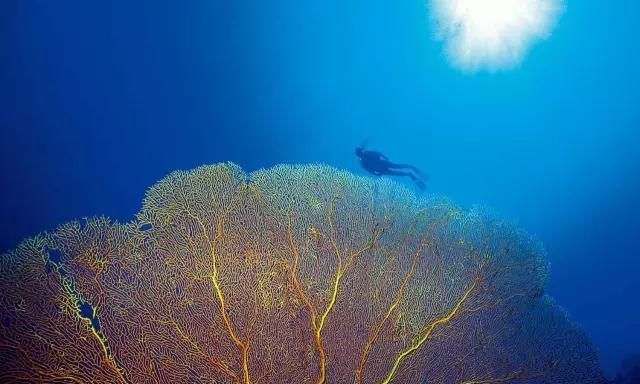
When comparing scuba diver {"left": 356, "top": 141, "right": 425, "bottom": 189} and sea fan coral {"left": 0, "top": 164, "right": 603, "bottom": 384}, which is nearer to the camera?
sea fan coral {"left": 0, "top": 164, "right": 603, "bottom": 384}

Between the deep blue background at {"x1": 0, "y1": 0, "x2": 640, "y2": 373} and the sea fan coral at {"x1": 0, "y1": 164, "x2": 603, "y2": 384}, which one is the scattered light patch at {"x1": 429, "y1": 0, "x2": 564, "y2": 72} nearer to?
the deep blue background at {"x1": 0, "y1": 0, "x2": 640, "y2": 373}

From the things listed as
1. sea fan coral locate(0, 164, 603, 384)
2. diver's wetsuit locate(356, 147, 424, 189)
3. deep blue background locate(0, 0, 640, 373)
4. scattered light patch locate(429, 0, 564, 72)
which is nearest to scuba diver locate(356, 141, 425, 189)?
diver's wetsuit locate(356, 147, 424, 189)

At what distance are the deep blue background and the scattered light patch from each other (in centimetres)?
96

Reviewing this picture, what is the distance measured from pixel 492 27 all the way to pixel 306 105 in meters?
13.8

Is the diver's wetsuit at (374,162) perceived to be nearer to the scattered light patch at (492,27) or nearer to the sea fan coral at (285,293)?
the sea fan coral at (285,293)

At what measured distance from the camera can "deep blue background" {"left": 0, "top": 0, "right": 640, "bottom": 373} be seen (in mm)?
21812

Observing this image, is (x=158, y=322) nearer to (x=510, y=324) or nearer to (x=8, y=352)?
(x=8, y=352)

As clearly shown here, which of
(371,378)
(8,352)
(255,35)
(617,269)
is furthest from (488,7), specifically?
(617,269)

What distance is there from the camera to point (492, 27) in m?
20.7

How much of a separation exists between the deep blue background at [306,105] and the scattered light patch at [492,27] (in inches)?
37.7

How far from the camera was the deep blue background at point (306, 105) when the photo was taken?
2181 cm

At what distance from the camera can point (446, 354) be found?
373 centimetres

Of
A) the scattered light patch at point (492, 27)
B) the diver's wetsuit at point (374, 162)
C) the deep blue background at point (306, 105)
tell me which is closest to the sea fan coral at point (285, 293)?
the diver's wetsuit at point (374, 162)

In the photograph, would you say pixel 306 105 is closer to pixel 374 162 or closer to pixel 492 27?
pixel 492 27
